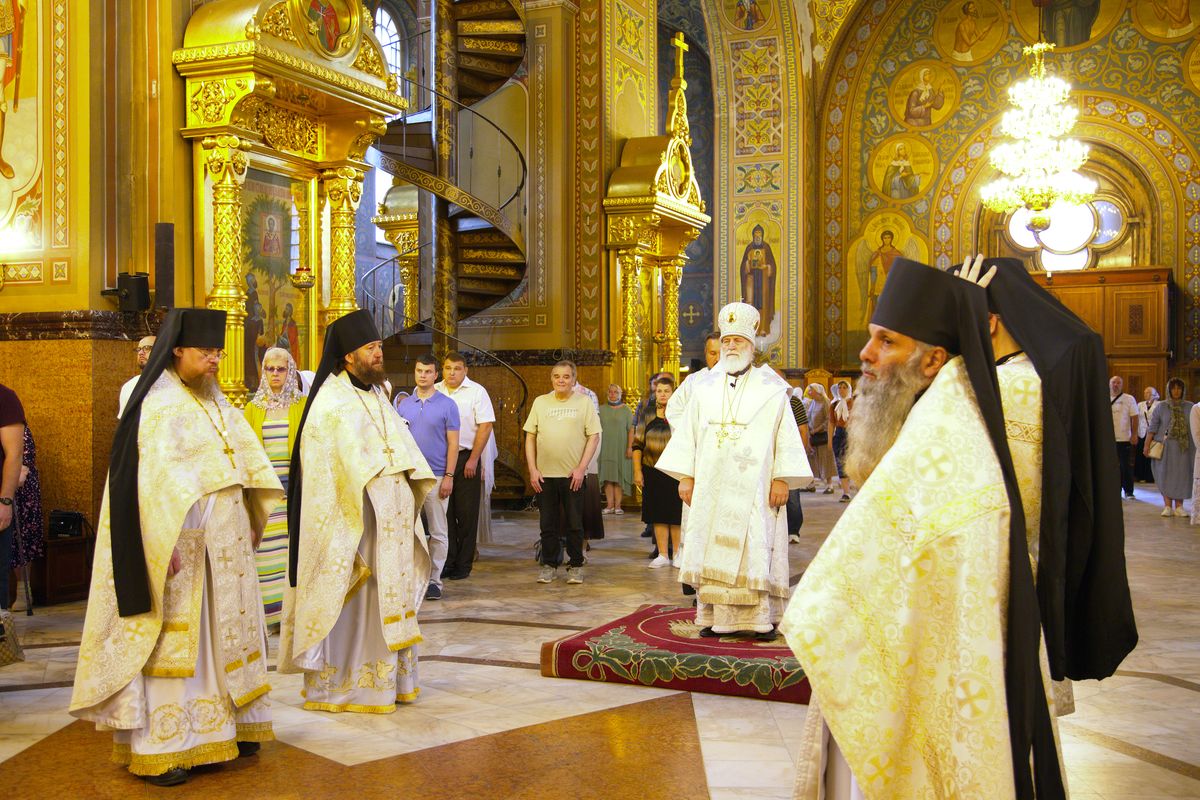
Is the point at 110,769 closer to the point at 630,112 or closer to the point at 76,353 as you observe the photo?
the point at 76,353

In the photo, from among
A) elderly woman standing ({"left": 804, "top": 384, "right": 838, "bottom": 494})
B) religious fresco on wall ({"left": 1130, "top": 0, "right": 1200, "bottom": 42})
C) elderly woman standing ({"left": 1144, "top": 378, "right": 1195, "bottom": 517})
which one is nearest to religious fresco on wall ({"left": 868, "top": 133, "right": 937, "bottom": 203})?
religious fresco on wall ({"left": 1130, "top": 0, "right": 1200, "bottom": 42})

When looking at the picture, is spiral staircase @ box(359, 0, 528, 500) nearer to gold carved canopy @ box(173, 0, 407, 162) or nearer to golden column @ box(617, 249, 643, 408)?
golden column @ box(617, 249, 643, 408)

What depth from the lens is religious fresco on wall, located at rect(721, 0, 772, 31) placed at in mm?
20641

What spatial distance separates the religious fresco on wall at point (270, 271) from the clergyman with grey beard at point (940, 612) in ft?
21.4

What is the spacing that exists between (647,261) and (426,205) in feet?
9.55

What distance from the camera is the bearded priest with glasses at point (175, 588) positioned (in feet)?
13.8

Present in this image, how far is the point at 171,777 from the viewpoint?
4.24 metres

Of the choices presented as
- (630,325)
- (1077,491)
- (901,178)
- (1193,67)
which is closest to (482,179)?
(630,325)

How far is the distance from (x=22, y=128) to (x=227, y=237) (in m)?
1.58

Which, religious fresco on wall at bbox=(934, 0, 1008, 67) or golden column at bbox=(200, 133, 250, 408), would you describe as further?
religious fresco on wall at bbox=(934, 0, 1008, 67)

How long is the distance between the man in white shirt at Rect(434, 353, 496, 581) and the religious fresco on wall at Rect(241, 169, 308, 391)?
1.22 m

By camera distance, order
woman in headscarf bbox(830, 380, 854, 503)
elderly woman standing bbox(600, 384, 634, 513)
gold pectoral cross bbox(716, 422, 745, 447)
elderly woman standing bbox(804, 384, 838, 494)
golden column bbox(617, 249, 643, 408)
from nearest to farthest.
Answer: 1. gold pectoral cross bbox(716, 422, 745, 447)
2. elderly woman standing bbox(600, 384, 634, 513)
3. golden column bbox(617, 249, 643, 408)
4. elderly woman standing bbox(804, 384, 838, 494)
5. woman in headscarf bbox(830, 380, 854, 503)

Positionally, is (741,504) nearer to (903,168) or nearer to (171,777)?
(171,777)

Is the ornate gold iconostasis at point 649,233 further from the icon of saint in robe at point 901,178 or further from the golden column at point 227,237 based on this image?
the icon of saint in robe at point 901,178
